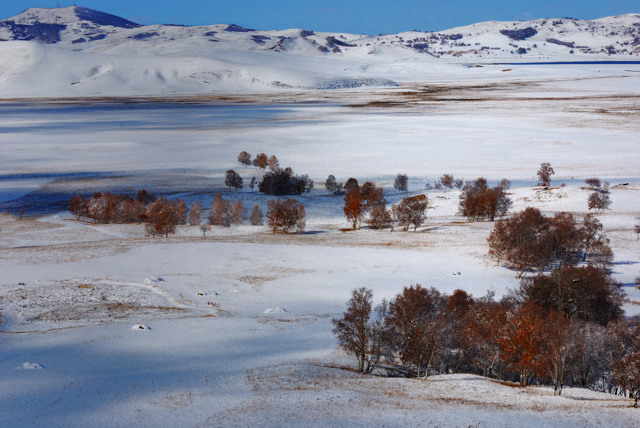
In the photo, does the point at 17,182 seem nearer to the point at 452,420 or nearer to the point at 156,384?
the point at 156,384

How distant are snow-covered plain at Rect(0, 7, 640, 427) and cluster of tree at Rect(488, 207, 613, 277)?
1.63m

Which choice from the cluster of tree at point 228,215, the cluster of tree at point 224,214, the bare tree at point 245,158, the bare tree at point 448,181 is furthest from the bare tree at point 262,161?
the bare tree at point 448,181

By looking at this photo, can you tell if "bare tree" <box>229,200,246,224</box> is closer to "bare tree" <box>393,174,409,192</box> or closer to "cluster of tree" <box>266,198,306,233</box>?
"cluster of tree" <box>266,198,306,233</box>

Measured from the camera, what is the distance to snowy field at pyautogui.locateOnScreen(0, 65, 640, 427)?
24328 mm

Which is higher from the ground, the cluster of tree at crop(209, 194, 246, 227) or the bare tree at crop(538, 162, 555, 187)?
the bare tree at crop(538, 162, 555, 187)

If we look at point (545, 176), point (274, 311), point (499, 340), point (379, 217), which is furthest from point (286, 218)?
point (545, 176)

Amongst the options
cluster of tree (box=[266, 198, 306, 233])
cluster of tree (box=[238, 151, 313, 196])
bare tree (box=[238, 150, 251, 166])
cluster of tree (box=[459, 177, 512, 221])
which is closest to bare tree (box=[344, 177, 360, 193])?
cluster of tree (box=[238, 151, 313, 196])

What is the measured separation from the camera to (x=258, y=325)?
3622 cm

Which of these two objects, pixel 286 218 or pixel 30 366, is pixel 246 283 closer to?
pixel 30 366

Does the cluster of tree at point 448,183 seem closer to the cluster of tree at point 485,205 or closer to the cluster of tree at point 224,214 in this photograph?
the cluster of tree at point 485,205

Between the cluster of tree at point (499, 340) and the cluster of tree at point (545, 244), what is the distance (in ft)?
32.2

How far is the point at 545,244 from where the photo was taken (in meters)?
48.0

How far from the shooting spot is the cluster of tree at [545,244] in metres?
47.1

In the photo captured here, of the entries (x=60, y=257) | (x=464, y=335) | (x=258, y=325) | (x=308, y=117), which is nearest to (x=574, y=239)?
(x=464, y=335)
